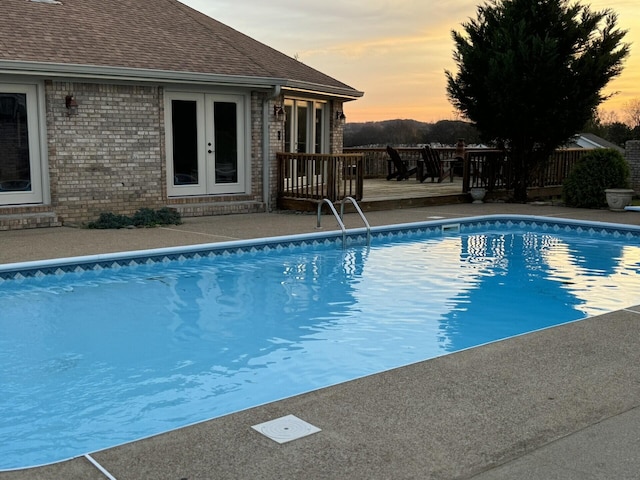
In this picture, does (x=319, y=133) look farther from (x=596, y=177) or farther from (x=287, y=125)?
(x=596, y=177)

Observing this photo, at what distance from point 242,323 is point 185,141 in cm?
675

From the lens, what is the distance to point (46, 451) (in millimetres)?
4004

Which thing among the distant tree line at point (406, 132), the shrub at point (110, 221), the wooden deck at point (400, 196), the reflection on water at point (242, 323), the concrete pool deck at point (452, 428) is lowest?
the reflection on water at point (242, 323)

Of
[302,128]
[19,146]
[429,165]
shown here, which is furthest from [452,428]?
[429,165]

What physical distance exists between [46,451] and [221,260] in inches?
226

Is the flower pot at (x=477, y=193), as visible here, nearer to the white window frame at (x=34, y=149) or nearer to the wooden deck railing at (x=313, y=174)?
the wooden deck railing at (x=313, y=174)

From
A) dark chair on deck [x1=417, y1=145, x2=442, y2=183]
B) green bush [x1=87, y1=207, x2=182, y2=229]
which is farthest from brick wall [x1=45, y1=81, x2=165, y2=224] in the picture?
dark chair on deck [x1=417, y1=145, x2=442, y2=183]

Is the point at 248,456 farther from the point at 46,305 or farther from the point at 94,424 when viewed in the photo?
the point at 46,305

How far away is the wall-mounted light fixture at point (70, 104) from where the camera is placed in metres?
11.2

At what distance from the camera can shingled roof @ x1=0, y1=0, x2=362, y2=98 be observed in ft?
36.2

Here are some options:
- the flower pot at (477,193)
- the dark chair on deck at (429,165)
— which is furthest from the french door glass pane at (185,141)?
the dark chair on deck at (429,165)

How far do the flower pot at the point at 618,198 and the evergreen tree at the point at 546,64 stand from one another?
A: 1.93m

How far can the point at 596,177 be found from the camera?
15.0 meters

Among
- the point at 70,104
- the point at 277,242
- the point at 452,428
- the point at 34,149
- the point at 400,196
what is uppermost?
the point at 70,104
